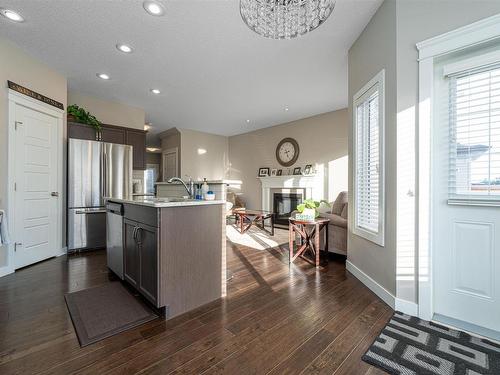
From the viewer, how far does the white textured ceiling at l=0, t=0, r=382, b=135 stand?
2400mm

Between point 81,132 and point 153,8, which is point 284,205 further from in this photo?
point 153,8

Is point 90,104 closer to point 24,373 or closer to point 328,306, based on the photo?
point 24,373

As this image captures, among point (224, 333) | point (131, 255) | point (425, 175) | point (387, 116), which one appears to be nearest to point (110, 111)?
point (131, 255)

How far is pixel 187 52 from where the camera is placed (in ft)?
10.2

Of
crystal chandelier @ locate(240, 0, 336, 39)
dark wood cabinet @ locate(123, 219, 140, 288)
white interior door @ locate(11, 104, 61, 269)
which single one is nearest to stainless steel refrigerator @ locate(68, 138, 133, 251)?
white interior door @ locate(11, 104, 61, 269)

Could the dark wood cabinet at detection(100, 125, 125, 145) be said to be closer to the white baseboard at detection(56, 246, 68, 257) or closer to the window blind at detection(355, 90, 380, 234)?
the white baseboard at detection(56, 246, 68, 257)

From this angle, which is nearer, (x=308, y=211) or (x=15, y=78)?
(x=15, y=78)

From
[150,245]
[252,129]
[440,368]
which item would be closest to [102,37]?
[150,245]

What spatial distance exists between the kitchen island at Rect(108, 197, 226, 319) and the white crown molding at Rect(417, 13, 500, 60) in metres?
2.16

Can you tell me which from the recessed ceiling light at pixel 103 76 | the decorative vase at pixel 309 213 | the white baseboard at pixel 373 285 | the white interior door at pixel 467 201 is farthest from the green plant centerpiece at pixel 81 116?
the white interior door at pixel 467 201

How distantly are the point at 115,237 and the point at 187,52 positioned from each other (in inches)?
98.8

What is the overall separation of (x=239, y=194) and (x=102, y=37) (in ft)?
18.1

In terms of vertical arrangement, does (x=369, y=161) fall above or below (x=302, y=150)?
below

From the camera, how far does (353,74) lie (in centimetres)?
298
